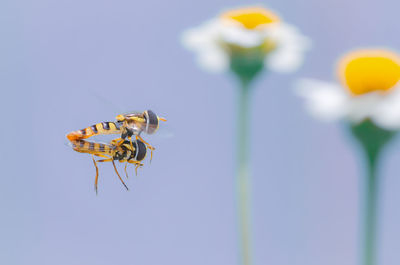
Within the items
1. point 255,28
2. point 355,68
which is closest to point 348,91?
point 355,68

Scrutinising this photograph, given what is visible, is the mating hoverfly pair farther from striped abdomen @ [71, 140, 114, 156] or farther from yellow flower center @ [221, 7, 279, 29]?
yellow flower center @ [221, 7, 279, 29]

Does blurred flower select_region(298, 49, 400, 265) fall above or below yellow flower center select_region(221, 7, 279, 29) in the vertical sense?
below

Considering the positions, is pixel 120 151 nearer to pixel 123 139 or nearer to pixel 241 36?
pixel 123 139

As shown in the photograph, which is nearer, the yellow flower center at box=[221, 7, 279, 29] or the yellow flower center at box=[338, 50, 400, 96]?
the yellow flower center at box=[338, 50, 400, 96]

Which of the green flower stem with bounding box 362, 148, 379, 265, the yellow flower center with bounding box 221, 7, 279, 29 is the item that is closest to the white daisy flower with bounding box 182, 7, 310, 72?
the yellow flower center with bounding box 221, 7, 279, 29

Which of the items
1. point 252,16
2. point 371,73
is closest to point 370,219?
point 371,73

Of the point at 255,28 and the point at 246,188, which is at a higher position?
the point at 255,28

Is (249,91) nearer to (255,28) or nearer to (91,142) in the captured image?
(255,28)
